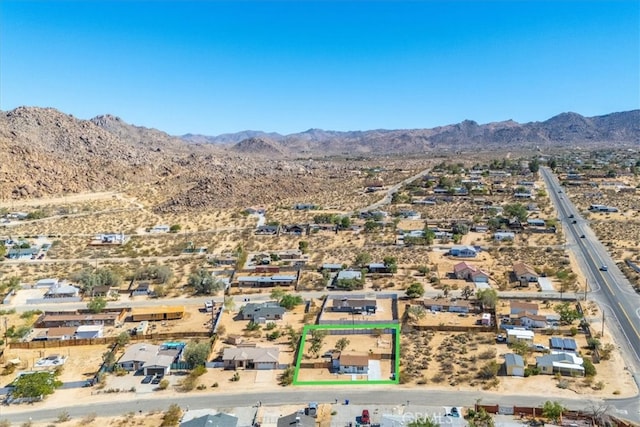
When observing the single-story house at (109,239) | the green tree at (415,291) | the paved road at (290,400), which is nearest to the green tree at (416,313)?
the green tree at (415,291)

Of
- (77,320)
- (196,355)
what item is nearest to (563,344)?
(196,355)

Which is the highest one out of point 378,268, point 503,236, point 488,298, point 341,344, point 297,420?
point 503,236

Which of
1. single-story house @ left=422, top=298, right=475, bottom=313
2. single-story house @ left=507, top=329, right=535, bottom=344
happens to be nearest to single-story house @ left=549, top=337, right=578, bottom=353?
single-story house @ left=507, top=329, right=535, bottom=344

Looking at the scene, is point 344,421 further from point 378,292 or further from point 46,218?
point 46,218

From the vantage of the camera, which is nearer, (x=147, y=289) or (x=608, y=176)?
(x=147, y=289)

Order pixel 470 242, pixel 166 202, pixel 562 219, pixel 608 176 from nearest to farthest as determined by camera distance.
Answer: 1. pixel 470 242
2. pixel 562 219
3. pixel 166 202
4. pixel 608 176

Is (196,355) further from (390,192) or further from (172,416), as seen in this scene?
(390,192)

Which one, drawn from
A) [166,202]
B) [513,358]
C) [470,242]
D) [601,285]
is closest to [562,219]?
[470,242]
